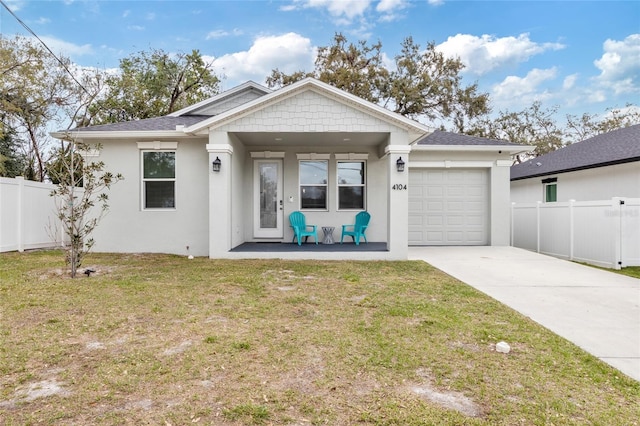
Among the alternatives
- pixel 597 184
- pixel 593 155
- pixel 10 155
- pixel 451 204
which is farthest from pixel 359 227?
pixel 10 155

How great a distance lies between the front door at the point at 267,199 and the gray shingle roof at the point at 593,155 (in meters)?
9.72

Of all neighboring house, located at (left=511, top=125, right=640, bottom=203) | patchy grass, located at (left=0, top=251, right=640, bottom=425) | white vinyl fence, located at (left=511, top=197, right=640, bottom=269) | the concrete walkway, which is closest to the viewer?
patchy grass, located at (left=0, top=251, right=640, bottom=425)

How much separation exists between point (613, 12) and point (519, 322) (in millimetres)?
14650

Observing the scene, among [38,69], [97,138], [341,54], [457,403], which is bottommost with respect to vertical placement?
[457,403]

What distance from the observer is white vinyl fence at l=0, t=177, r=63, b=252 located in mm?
8812

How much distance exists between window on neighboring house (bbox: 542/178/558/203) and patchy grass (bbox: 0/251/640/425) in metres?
10.8

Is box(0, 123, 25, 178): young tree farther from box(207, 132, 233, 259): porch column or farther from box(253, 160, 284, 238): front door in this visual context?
box(207, 132, 233, 259): porch column

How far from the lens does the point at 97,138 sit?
9.09m

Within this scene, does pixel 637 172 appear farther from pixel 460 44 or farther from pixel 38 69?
pixel 38 69

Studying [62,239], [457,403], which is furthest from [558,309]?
[62,239]

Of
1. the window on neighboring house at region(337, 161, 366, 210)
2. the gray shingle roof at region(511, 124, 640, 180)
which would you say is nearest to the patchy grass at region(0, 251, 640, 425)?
the window on neighboring house at region(337, 161, 366, 210)

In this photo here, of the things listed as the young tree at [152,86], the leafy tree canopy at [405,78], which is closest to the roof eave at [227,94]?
the leafy tree canopy at [405,78]

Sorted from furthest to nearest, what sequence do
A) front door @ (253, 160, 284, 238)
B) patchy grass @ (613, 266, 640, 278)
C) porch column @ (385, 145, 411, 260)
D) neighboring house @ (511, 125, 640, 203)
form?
front door @ (253, 160, 284, 238) → neighboring house @ (511, 125, 640, 203) → porch column @ (385, 145, 411, 260) → patchy grass @ (613, 266, 640, 278)

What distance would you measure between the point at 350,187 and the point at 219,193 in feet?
12.9
